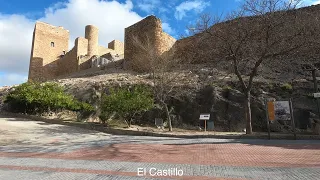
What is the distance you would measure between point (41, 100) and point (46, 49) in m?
27.0

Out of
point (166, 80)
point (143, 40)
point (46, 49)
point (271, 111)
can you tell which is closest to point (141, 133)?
point (166, 80)

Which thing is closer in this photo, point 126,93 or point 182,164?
point 182,164

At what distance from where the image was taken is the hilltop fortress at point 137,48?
1770cm

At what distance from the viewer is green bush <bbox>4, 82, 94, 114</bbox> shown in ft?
58.7

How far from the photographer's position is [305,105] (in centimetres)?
1573

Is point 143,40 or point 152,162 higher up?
point 143,40

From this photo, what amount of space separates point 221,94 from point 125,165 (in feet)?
38.3

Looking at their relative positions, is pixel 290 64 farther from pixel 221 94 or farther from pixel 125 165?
pixel 125 165

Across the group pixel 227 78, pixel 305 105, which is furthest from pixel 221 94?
pixel 305 105

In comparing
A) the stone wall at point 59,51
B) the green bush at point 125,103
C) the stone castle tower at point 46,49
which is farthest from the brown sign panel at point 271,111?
the stone castle tower at point 46,49

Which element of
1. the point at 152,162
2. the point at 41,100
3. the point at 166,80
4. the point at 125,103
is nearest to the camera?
the point at 152,162

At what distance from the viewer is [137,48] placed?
26984mm

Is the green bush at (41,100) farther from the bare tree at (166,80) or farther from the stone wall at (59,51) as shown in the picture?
the stone wall at (59,51)

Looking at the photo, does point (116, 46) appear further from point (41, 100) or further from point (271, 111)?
point (271, 111)
